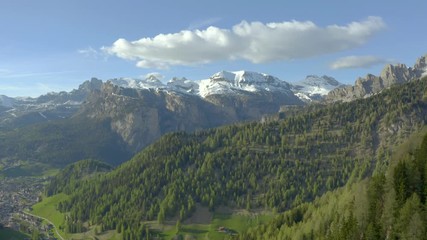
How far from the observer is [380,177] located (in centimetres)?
14562

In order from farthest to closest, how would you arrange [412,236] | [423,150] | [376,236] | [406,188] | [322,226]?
1. [322,226]
2. [423,150]
3. [406,188]
4. [376,236]
5. [412,236]

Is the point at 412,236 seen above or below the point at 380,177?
below

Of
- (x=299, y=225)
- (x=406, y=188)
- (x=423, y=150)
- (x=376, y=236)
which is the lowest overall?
(x=299, y=225)

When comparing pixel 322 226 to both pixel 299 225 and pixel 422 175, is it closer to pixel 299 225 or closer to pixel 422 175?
pixel 299 225

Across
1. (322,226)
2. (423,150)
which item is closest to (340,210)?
(322,226)

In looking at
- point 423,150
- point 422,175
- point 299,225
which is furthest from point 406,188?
point 299,225

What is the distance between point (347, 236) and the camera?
12588cm

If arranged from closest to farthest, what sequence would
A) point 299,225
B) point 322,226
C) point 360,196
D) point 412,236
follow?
point 412,236 < point 360,196 < point 322,226 < point 299,225

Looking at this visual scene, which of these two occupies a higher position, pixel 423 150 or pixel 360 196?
pixel 423 150

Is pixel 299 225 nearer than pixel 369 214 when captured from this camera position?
No

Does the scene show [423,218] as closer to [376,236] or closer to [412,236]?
[412,236]

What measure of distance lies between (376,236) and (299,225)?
244 feet

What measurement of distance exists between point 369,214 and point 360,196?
1454 cm

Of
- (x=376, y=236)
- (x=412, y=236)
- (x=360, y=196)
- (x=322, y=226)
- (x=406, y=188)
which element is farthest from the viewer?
(x=322, y=226)
